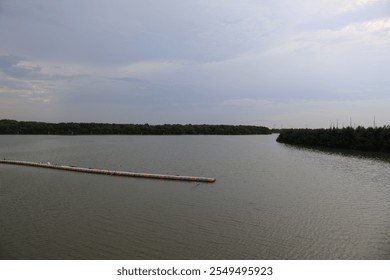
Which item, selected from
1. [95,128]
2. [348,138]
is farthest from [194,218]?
[95,128]

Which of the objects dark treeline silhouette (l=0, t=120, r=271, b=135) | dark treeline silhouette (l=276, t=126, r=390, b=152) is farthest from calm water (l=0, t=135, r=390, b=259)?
dark treeline silhouette (l=0, t=120, r=271, b=135)

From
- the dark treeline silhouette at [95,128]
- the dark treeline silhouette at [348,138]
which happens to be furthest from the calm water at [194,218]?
the dark treeline silhouette at [95,128]

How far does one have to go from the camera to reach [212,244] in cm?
973

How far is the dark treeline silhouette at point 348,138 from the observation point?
151 ft

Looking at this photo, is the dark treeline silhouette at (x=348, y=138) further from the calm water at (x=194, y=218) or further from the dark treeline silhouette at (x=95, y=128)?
the dark treeline silhouette at (x=95, y=128)

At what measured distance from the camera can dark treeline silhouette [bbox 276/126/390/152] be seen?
46175 millimetres

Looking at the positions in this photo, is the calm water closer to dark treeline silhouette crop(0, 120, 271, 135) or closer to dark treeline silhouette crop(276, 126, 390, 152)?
dark treeline silhouette crop(276, 126, 390, 152)

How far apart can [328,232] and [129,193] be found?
34.8 feet

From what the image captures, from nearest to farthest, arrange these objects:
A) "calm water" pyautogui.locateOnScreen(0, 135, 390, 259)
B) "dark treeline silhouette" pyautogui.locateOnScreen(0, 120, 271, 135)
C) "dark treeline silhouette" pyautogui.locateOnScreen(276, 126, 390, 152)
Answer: "calm water" pyautogui.locateOnScreen(0, 135, 390, 259)
"dark treeline silhouette" pyautogui.locateOnScreen(276, 126, 390, 152)
"dark treeline silhouette" pyautogui.locateOnScreen(0, 120, 271, 135)

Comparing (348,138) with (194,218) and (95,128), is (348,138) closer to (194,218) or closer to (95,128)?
(194,218)

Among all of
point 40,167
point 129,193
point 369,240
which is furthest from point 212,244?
point 40,167

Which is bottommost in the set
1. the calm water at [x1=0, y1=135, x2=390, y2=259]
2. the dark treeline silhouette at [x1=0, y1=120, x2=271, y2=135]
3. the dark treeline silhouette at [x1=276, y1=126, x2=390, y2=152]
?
the calm water at [x1=0, y1=135, x2=390, y2=259]

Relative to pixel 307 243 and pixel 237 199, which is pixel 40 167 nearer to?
pixel 237 199

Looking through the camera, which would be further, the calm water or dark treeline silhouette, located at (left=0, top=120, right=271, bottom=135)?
dark treeline silhouette, located at (left=0, top=120, right=271, bottom=135)
